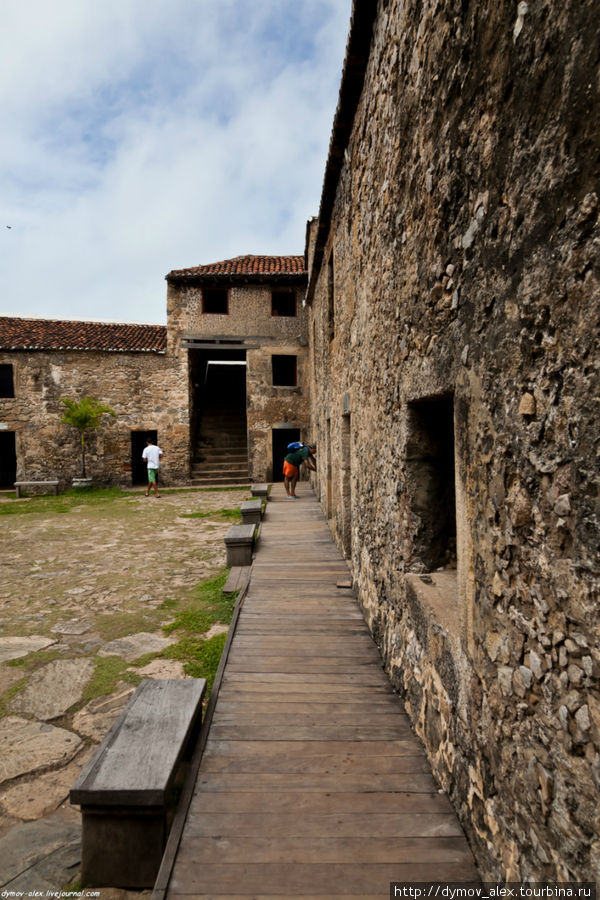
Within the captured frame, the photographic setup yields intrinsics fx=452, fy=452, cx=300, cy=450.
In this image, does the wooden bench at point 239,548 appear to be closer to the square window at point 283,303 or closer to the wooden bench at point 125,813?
the wooden bench at point 125,813

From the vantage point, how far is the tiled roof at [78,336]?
55.9 feet

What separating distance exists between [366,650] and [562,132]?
354 cm

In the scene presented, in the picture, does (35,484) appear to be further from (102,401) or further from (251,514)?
(251,514)

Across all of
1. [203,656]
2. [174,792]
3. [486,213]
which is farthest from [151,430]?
[486,213]

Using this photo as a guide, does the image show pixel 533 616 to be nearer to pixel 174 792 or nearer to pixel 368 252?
pixel 174 792

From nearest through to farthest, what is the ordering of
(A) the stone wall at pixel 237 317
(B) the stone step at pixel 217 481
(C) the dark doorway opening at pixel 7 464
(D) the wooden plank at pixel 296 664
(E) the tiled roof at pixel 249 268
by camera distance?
(D) the wooden plank at pixel 296 664 → (E) the tiled roof at pixel 249 268 → (B) the stone step at pixel 217 481 → (A) the stone wall at pixel 237 317 → (C) the dark doorway opening at pixel 7 464

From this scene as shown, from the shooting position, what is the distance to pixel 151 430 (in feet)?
58.1

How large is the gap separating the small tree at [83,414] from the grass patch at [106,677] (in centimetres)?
1368

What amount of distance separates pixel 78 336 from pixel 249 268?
731 cm

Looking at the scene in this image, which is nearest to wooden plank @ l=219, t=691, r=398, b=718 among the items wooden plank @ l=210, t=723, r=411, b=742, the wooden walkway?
the wooden walkway

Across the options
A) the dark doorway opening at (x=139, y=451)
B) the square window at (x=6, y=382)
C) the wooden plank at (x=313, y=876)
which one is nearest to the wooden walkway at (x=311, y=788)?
the wooden plank at (x=313, y=876)

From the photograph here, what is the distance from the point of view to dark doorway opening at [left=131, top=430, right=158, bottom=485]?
18.1 meters

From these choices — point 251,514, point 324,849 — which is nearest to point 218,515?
point 251,514

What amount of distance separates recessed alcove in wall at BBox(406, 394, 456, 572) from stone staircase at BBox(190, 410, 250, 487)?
48.9 feet
